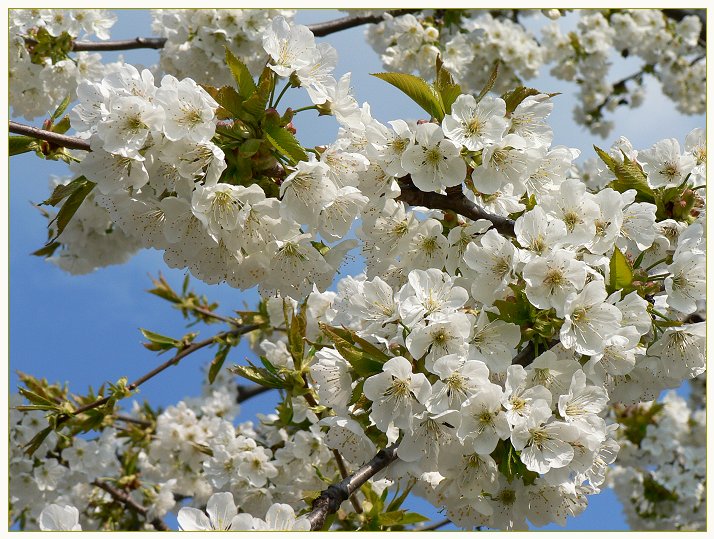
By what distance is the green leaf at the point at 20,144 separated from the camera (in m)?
1.98

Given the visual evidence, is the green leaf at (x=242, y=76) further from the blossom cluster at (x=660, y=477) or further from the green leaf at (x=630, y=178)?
the blossom cluster at (x=660, y=477)

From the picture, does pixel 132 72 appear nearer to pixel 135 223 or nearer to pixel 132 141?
pixel 132 141

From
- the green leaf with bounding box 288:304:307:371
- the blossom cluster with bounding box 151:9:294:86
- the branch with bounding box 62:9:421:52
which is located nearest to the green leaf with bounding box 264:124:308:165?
the green leaf with bounding box 288:304:307:371

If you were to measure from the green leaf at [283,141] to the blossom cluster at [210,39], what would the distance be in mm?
2527

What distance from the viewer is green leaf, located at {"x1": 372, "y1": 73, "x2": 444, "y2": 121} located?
194 cm

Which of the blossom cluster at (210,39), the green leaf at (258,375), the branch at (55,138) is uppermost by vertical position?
the blossom cluster at (210,39)

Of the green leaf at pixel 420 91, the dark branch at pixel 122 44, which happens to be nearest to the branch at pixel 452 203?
the green leaf at pixel 420 91

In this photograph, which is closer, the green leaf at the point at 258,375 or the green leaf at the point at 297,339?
the green leaf at the point at 258,375

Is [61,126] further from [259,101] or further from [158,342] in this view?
[158,342]

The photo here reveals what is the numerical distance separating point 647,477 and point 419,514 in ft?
13.8

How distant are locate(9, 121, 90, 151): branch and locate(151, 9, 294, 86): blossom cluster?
2273 millimetres

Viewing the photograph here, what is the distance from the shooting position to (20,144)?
199cm

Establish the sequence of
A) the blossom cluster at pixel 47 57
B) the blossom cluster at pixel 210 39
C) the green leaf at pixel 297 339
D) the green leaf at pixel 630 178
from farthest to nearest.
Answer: the blossom cluster at pixel 210 39, the blossom cluster at pixel 47 57, the green leaf at pixel 297 339, the green leaf at pixel 630 178

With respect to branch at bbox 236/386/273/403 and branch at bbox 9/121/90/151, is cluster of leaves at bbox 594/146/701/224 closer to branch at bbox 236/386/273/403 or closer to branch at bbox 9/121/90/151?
branch at bbox 9/121/90/151
